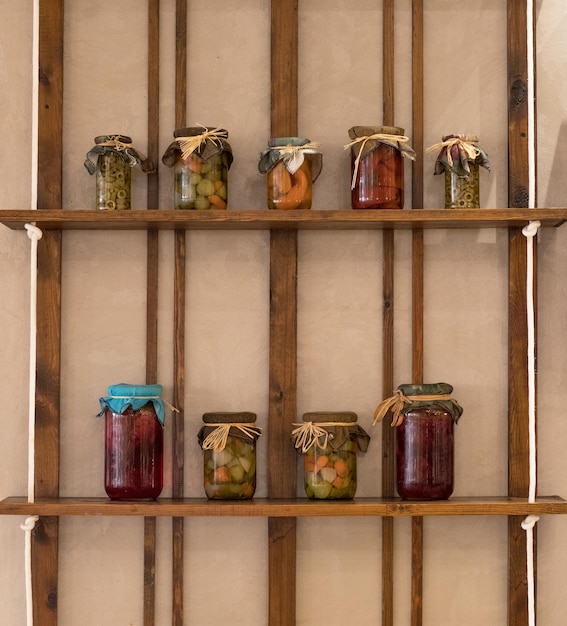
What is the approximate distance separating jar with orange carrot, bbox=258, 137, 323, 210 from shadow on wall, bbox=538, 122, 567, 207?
0.46 metres

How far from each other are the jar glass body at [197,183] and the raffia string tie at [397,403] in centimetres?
45

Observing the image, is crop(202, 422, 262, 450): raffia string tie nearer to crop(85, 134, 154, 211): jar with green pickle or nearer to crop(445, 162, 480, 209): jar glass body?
crop(85, 134, 154, 211): jar with green pickle

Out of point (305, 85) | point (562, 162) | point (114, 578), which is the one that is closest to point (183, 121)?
point (305, 85)

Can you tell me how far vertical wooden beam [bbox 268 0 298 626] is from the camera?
5.35 ft

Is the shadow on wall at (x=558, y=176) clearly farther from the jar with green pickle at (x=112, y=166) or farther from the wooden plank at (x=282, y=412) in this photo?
the jar with green pickle at (x=112, y=166)

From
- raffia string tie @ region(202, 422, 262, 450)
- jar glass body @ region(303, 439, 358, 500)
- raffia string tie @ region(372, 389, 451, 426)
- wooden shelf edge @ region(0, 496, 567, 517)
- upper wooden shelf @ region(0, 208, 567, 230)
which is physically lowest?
wooden shelf edge @ region(0, 496, 567, 517)

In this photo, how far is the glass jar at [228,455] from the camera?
1560 millimetres

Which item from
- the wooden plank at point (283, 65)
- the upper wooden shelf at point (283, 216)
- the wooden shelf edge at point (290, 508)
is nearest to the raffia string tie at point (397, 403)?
the wooden shelf edge at point (290, 508)

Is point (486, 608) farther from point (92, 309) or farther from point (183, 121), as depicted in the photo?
point (183, 121)

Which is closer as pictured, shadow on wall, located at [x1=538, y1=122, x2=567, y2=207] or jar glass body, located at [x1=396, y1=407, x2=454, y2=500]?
jar glass body, located at [x1=396, y1=407, x2=454, y2=500]

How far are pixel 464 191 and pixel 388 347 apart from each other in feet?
1.03

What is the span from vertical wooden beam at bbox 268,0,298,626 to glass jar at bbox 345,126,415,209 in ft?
0.52

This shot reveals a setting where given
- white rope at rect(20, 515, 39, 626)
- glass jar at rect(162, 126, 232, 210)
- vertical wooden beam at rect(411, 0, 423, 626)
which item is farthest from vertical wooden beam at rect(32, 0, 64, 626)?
vertical wooden beam at rect(411, 0, 423, 626)

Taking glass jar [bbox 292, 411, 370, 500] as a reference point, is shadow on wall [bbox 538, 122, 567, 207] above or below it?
above
